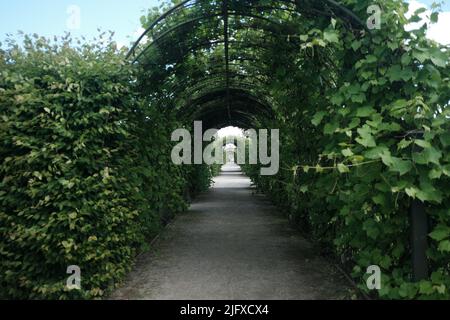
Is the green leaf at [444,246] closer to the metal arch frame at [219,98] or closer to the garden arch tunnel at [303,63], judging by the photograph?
the garden arch tunnel at [303,63]

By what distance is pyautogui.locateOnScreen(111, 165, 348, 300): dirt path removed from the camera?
4391 mm

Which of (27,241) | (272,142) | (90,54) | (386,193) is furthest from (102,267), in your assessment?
(272,142)

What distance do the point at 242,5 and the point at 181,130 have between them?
4.02 m

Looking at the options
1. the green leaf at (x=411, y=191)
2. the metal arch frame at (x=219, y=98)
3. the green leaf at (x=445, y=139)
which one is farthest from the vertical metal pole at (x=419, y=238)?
the metal arch frame at (x=219, y=98)

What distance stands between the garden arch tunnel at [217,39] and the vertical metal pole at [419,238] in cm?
171

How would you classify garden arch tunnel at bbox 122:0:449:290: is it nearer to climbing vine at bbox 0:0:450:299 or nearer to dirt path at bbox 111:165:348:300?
climbing vine at bbox 0:0:450:299

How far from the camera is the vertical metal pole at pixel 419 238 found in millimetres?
3309

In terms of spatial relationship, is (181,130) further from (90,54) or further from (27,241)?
(27,241)

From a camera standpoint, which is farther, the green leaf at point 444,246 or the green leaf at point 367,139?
the green leaf at point 367,139

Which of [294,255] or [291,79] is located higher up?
[291,79]

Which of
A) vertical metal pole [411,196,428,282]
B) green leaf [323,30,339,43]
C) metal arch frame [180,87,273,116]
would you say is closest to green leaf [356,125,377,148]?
vertical metal pole [411,196,428,282]

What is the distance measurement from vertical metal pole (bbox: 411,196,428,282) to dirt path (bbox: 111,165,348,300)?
1.15 m

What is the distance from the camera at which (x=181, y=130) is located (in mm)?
9062

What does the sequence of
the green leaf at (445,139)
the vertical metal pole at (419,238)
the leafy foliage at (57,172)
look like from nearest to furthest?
1. the green leaf at (445,139)
2. the vertical metal pole at (419,238)
3. the leafy foliage at (57,172)
